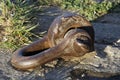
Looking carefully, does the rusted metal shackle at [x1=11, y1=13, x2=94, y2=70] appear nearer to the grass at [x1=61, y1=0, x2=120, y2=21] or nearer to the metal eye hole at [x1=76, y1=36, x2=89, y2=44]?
the metal eye hole at [x1=76, y1=36, x2=89, y2=44]

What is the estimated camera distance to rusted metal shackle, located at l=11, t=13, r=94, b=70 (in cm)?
445

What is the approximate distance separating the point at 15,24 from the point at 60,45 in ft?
3.82

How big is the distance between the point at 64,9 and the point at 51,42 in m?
2.23

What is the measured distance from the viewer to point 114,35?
570cm

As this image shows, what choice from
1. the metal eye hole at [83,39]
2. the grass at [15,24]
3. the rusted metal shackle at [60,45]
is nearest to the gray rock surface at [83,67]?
the rusted metal shackle at [60,45]

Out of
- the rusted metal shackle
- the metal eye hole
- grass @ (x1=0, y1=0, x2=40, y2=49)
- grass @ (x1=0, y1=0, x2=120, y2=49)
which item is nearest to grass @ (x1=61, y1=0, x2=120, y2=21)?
grass @ (x1=0, y1=0, x2=120, y2=49)

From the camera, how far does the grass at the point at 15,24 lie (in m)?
5.20

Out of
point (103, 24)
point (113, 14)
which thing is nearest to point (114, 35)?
point (103, 24)

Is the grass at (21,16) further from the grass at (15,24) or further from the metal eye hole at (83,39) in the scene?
the metal eye hole at (83,39)

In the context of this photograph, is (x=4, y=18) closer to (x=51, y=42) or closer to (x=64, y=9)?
(x=51, y=42)

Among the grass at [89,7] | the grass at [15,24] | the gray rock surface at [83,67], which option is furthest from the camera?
the grass at [89,7]

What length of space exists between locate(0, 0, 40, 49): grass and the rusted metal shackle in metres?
0.49

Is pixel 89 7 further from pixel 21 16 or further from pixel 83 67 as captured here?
pixel 83 67

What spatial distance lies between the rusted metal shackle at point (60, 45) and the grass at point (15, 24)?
49 cm
